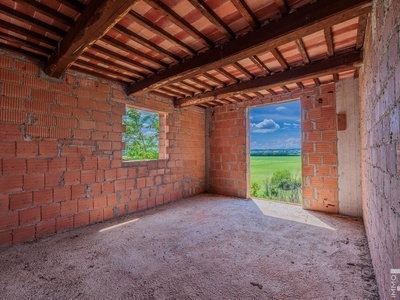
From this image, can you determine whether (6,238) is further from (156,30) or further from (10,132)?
(156,30)

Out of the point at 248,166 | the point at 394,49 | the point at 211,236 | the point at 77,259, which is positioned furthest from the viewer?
the point at 248,166

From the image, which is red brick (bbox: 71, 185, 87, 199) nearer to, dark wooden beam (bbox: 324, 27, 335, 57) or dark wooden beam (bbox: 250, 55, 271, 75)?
dark wooden beam (bbox: 250, 55, 271, 75)

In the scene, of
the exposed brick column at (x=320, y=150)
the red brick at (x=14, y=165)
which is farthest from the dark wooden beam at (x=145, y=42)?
the exposed brick column at (x=320, y=150)

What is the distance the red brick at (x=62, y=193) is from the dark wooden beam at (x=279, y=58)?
3.56 metres

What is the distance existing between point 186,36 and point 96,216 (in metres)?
3.08

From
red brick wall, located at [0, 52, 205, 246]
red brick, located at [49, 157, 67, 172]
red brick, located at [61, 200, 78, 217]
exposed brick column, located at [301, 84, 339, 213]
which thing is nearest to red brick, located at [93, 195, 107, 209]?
red brick wall, located at [0, 52, 205, 246]

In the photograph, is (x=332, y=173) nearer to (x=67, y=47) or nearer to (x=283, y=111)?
(x=67, y=47)

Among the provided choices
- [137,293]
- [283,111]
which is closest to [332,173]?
[137,293]

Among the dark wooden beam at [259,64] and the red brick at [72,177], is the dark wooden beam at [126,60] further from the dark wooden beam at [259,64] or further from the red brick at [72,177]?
the red brick at [72,177]

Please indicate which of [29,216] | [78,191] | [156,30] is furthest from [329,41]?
[29,216]

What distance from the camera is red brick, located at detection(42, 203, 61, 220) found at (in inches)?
105

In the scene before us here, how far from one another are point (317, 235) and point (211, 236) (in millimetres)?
1472

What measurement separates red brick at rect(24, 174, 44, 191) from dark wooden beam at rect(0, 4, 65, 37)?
1831 mm

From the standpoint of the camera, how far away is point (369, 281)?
1.66 meters
